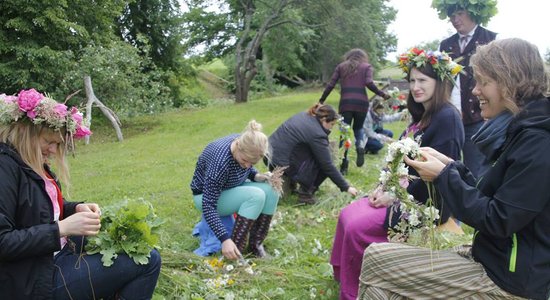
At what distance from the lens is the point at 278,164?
5.50 m

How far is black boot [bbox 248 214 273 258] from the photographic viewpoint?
13.5ft

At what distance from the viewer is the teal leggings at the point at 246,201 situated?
3900 millimetres

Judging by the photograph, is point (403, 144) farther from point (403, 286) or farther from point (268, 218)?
point (268, 218)

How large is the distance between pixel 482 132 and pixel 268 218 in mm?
2207

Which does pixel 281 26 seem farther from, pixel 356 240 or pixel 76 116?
pixel 76 116

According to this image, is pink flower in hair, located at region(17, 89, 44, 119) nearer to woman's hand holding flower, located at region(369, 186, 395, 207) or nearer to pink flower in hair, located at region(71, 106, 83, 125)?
pink flower in hair, located at region(71, 106, 83, 125)

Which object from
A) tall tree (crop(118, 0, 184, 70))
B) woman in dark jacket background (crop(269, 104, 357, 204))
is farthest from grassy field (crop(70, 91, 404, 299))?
tall tree (crop(118, 0, 184, 70))

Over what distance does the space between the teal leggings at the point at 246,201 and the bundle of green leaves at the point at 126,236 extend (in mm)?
1189

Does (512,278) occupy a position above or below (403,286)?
above

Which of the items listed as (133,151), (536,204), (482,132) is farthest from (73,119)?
(133,151)

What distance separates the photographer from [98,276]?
2.47 m

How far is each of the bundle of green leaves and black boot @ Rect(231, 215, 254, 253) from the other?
3.91ft

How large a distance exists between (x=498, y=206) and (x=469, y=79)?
2.91 m

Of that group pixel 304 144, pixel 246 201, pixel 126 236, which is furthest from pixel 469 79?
pixel 126 236
